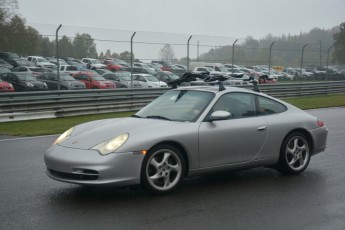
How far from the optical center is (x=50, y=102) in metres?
15.4

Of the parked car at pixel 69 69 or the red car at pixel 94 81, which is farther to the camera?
Answer: the red car at pixel 94 81

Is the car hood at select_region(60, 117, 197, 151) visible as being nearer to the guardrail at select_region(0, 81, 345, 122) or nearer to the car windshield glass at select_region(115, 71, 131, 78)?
the guardrail at select_region(0, 81, 345, 122)

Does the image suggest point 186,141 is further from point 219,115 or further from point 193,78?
point 193,78

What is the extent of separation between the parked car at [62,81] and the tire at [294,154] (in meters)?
11.9

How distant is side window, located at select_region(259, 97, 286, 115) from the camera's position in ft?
23.8

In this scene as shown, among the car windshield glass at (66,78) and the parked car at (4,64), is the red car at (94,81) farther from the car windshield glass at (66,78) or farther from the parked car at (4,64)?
the parked car at (4,64)

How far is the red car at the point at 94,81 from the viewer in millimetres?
20089

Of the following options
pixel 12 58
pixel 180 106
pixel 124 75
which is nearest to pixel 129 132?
pixel 180 106

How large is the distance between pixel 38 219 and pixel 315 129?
14.4 feet

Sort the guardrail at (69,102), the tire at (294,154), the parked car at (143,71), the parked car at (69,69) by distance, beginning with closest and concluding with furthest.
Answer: the tire at (294,154) → the guardrail at (69,102) → the parked car at (69,69) → the parked car at (143,71)

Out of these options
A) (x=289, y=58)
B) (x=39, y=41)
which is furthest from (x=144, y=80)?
(x=289, y=58)

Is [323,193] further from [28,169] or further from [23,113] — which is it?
[23,113]

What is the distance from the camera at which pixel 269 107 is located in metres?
7.35

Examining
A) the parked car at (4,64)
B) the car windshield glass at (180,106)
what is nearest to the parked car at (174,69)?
the parked car at (4,64)
